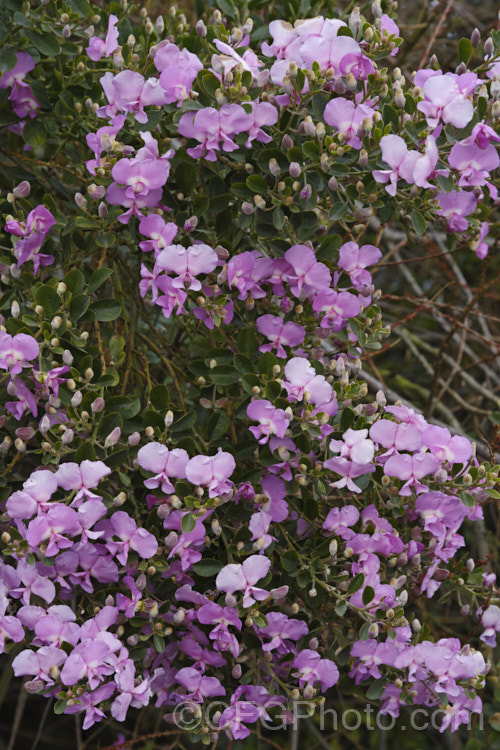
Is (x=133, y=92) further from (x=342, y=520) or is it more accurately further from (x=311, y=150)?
(x=342, y=520)

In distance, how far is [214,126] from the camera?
1.14 metres

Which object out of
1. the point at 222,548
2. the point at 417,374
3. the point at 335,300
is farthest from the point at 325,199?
the point at 417,374

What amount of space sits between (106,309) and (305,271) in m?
0.31

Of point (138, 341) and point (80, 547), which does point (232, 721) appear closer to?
point (80, 547)

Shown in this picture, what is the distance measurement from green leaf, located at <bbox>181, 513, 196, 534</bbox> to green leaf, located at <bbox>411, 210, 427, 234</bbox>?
53 cm

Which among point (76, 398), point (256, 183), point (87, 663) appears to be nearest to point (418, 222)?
point (256, 183)

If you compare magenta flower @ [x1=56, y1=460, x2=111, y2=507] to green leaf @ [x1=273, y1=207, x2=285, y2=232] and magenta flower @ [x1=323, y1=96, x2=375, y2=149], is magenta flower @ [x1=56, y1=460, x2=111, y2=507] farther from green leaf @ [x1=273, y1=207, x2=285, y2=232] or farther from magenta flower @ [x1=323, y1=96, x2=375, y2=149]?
magenta flower @ [x1=323, y1=96, x2=375, y2=149]

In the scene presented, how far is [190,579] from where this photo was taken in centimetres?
119

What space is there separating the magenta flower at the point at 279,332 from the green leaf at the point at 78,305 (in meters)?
0.26

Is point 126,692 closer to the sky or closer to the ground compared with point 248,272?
closer to the ground

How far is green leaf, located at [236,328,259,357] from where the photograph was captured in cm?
122

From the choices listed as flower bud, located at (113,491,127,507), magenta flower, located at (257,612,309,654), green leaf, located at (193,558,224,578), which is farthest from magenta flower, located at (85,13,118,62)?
magenta flower, located at (257,612,309,654)

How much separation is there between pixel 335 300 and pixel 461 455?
0.97 feet

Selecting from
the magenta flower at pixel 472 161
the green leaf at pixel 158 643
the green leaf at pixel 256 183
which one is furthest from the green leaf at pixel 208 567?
the magenta flower at pixel 472 161
